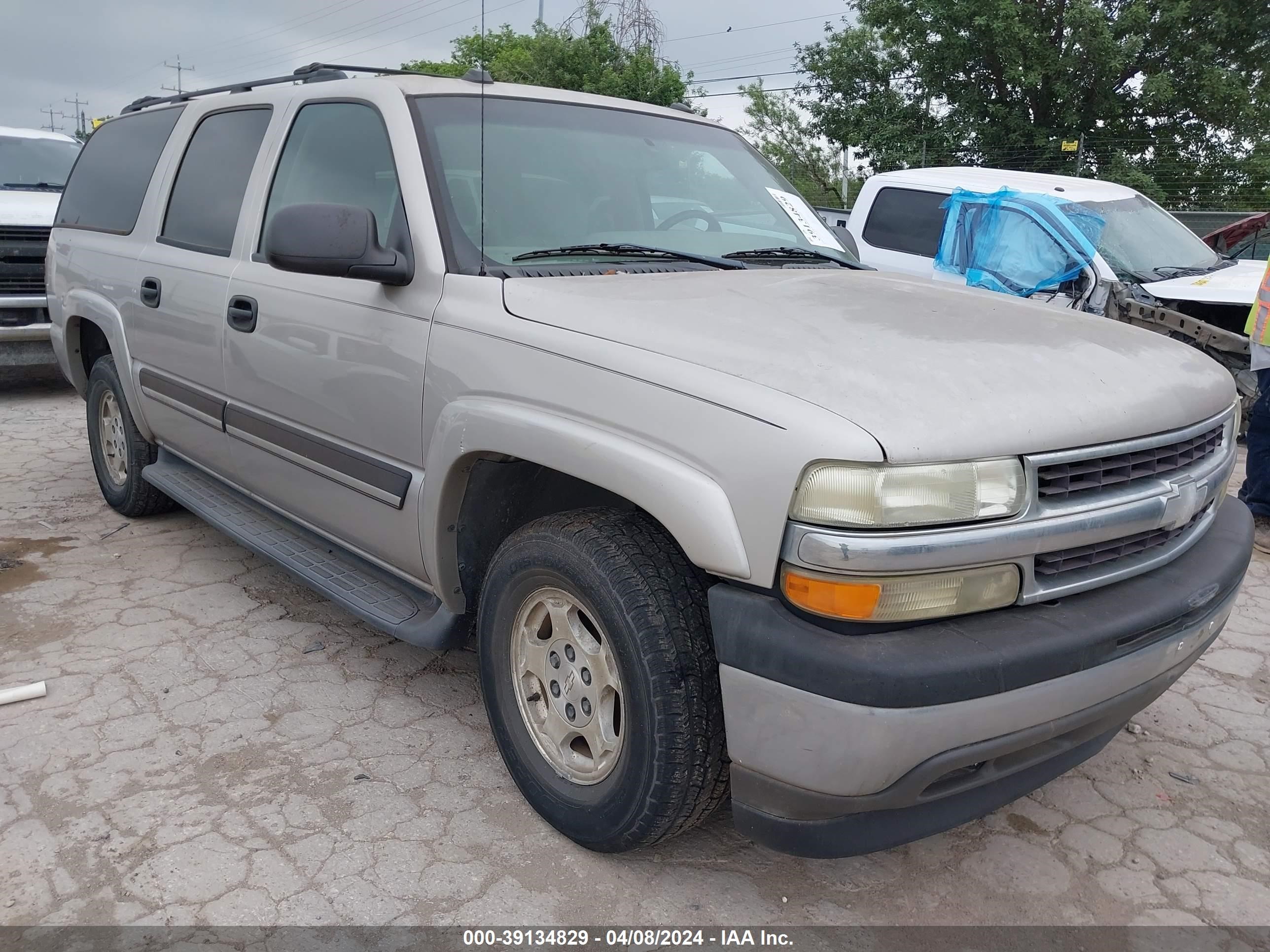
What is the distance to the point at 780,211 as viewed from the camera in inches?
139

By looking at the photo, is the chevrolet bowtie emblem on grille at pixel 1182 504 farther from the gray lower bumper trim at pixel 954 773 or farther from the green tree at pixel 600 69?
the green tree at pixel 600 69

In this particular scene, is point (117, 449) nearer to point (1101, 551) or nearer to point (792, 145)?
point (1101, 551)

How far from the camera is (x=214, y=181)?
3854 millimetres

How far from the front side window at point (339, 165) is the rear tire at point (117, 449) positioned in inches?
67.5

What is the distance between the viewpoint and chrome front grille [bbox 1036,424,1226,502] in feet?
6.48

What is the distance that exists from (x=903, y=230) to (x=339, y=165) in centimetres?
660

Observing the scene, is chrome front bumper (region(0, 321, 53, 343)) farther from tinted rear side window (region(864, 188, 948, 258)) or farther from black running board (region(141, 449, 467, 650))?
tinted rear side window (region(864, 188, 948, 258))

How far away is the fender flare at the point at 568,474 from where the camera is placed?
192 cm

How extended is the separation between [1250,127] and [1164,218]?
14500 millimetres

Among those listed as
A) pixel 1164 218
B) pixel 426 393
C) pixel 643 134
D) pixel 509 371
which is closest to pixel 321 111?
pixel 643 134

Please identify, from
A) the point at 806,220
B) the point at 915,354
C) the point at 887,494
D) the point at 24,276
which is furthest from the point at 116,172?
the point at 887,494

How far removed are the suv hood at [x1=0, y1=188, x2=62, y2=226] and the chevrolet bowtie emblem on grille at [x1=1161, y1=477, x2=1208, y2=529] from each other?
8.10 m

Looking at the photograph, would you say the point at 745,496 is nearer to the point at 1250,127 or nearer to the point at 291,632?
the point at 291,632

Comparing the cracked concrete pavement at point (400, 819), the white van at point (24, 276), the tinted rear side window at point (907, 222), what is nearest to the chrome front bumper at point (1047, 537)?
the cracked concrete pavement at point (400, 819)
